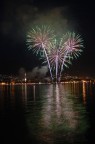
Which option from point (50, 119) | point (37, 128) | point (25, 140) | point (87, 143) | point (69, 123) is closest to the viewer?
point (87, 143)

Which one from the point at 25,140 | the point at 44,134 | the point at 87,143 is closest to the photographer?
the point at 87,143

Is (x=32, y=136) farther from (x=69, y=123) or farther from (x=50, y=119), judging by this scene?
(x=50, y=119)

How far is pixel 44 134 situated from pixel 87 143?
331cm

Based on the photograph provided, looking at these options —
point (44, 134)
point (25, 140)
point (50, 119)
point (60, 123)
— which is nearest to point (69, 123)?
point (60, 123)

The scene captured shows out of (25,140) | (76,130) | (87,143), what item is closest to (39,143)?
(25,140)

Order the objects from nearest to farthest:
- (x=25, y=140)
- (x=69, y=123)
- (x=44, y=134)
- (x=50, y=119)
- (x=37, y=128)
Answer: (x=25, y=140) → (x=44, y=134) → (x=37, y=128) → (x=69, y=123) → (x=50, y=119)

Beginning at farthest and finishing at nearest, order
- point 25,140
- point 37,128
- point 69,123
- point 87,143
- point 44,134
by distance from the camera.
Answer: point 69,123
point 37,128
point 44,134
point 25,140
point 87,143

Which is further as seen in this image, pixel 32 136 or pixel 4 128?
pixel 4 128

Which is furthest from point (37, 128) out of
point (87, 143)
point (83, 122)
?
point (87, 143)

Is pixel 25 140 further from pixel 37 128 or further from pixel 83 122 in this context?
pixel 83 122

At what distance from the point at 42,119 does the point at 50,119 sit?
0.65 meters

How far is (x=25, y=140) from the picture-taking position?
1747 centimetres

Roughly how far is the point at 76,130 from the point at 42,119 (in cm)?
605

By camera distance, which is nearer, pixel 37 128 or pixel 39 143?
pixel 39 143
